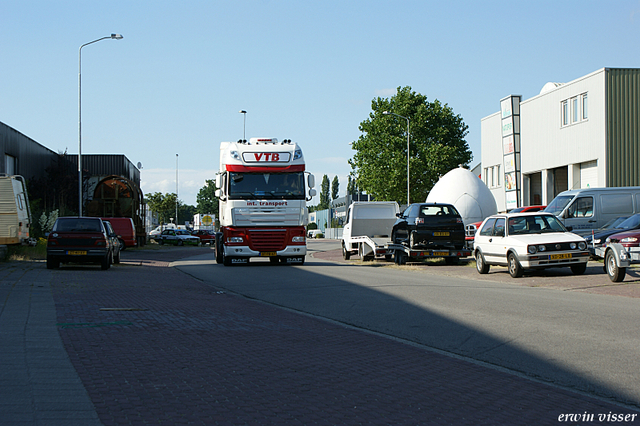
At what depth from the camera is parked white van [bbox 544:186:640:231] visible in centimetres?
2158

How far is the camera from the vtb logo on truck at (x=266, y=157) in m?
21.5

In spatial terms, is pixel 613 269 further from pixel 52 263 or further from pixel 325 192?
pixel 325 192

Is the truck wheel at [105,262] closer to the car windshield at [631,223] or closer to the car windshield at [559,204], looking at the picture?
the car windshield at [559,204]

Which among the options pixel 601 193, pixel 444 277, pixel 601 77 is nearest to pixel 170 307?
pixel 444 277

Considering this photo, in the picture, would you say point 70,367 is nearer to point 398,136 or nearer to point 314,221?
point 398,136

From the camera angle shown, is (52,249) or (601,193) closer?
(52,249)

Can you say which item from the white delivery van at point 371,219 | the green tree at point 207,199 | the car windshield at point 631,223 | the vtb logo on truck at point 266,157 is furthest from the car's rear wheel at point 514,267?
the green tree at point 207,199

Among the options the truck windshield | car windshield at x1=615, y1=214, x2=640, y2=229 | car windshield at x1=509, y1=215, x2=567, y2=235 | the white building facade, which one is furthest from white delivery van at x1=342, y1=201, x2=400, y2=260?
the white building facade

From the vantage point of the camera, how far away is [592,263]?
20469mm

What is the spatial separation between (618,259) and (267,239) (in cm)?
1150

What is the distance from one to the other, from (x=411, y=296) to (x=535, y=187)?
35170 millimetres

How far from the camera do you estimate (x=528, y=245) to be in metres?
16.2

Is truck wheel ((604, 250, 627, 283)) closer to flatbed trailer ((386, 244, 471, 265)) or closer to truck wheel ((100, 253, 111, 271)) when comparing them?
flatbed trailer ((386, 244, 471, 265))

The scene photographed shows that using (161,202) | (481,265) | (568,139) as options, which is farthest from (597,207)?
(161,202)
